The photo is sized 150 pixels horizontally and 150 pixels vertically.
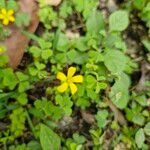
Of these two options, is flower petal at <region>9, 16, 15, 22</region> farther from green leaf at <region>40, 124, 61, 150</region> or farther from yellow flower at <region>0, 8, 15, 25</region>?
green leaf at <region>40, 124, 61, 150</region>

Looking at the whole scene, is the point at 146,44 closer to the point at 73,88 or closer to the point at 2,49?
the point at 73,88

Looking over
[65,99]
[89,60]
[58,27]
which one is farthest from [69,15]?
[65,99]

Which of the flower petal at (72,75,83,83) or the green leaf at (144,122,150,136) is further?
the green leaf at (144,122,150,136)

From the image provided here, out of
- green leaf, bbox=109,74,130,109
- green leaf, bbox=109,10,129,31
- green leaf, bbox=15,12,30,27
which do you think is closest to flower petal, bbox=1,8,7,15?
green leaf, bbox=15,12,30,27

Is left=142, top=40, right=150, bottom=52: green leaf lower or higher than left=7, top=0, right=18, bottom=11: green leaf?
lower

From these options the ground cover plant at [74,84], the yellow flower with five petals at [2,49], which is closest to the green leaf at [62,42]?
the ground cover plant at [74,84]

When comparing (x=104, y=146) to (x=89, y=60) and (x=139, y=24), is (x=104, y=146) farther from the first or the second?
(x=139, y=24)

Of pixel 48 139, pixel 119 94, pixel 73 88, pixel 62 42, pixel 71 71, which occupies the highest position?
pixel 62 42

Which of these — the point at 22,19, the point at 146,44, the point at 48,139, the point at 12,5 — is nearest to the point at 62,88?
the point at 48,139
